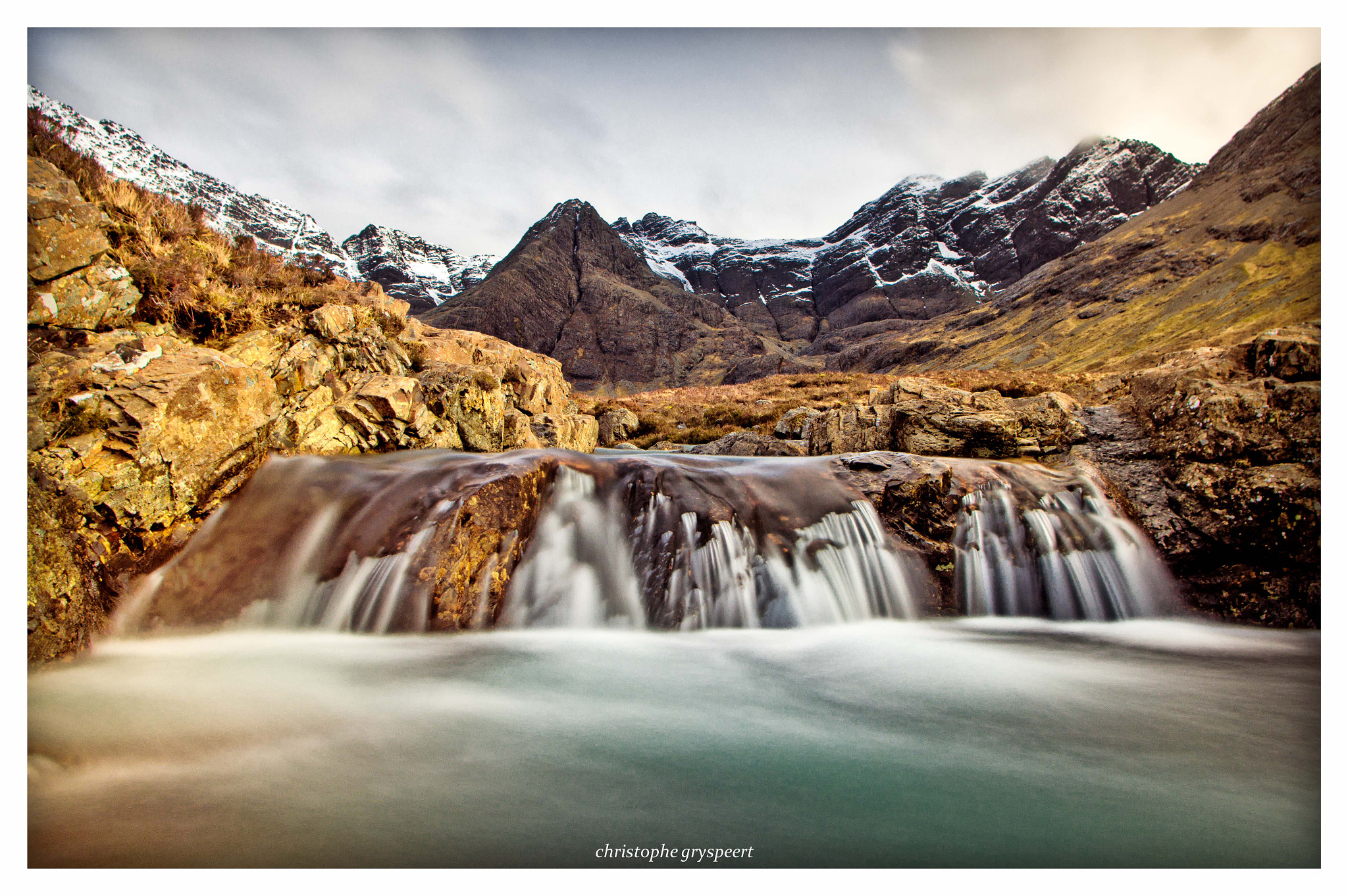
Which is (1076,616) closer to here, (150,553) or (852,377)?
(150,553)

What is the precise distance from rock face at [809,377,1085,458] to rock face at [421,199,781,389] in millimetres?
82038

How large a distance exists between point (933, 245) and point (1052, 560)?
160900 mm

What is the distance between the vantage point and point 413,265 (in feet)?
516

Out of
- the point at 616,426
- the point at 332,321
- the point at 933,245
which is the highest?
the point at 933,245

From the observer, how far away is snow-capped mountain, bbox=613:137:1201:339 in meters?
122

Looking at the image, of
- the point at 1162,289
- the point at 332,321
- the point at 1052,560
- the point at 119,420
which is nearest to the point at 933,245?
the point at 1162,289

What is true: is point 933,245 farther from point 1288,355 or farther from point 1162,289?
point 1288,355

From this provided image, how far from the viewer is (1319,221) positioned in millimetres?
4480

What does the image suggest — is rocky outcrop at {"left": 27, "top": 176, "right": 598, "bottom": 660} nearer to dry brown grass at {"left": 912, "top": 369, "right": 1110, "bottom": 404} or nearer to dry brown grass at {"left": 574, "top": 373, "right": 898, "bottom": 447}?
dry brown grass at {"left": 912, "top": 369, "right": 1110, "bottom": 404}

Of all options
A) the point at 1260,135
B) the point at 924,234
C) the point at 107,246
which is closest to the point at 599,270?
the point at 924,234

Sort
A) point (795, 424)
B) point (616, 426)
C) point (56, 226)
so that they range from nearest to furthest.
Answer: point (56, 226)
point (795, 424)
point (616, 426)

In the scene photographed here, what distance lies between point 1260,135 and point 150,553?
9487cm

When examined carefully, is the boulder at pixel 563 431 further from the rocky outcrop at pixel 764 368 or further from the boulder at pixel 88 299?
the rocky outcrop at pixel 764 368

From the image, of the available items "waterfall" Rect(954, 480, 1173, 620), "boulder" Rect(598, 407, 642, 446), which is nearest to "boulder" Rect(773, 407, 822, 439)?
"boulder" Rect(598, 407, 642, 446)
